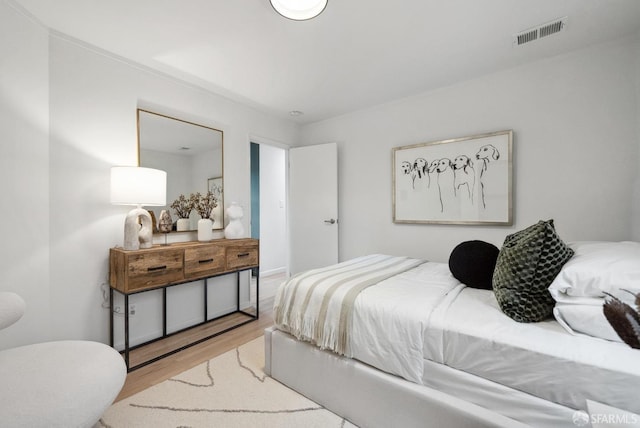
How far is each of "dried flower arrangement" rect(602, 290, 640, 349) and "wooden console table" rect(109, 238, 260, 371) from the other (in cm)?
252

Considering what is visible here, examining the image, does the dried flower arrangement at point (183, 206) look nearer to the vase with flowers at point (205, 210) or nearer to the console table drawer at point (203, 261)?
the vase with flowers at point (205, 210)

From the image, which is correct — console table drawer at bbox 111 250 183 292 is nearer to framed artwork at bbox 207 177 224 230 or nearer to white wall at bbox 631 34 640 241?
framed artwork at bbox 207 177 224 230

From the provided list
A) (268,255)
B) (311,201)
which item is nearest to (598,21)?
(311,201)

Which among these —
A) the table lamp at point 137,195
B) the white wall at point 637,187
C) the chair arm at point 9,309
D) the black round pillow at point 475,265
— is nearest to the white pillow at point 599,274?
the black round pillow at point 475,265

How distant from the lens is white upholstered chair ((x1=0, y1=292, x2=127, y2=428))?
3.32ft

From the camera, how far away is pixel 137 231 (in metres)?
2.20

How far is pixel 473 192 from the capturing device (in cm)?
277

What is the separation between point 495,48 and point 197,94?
2.77 meters

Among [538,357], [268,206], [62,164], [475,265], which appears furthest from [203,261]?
[268,206]

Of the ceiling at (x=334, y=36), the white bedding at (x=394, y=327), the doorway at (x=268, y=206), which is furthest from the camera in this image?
the doorway at (x=268, y=206)

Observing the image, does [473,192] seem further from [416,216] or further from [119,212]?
[119,212]

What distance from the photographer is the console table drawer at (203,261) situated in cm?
240

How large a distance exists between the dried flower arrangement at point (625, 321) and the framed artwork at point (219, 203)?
9.85 ft

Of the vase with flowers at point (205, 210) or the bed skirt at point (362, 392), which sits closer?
the bed skirt at point (362, 392)
